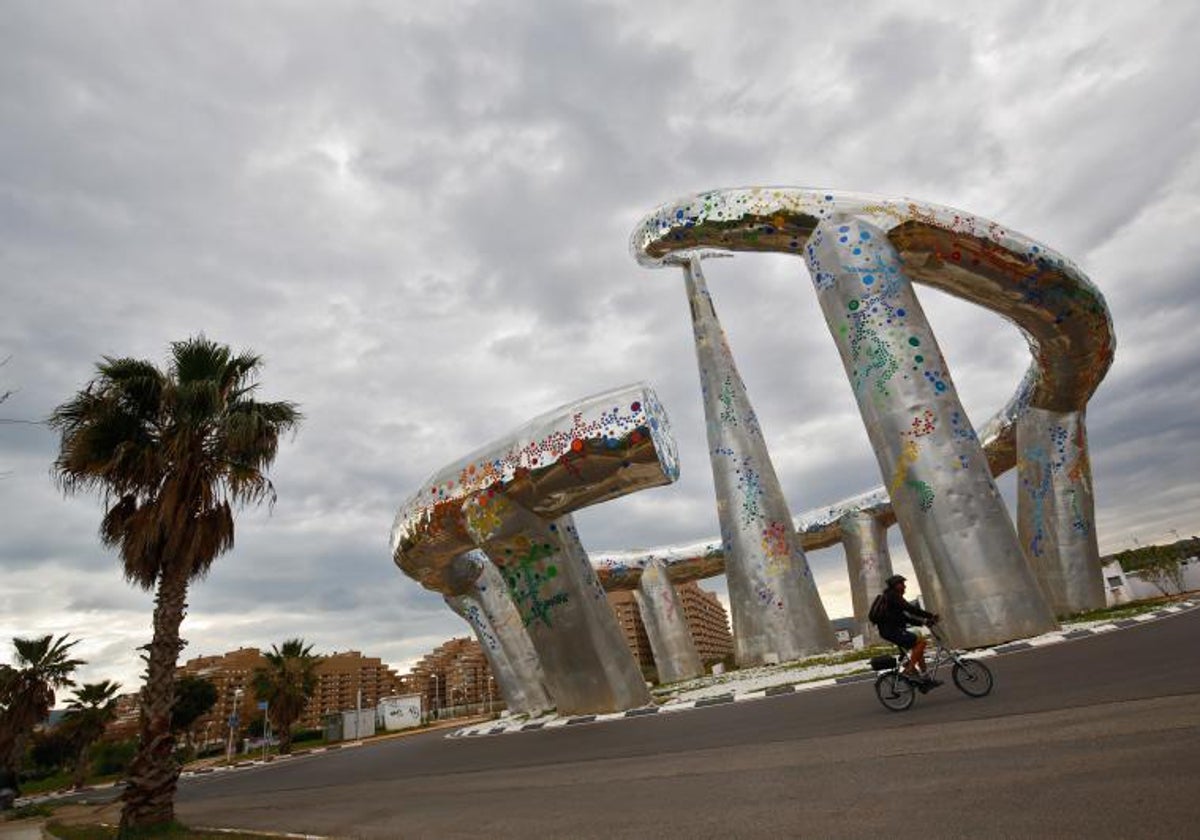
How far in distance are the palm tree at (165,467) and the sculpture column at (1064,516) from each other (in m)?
19.5

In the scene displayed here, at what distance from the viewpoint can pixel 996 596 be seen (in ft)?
38.9

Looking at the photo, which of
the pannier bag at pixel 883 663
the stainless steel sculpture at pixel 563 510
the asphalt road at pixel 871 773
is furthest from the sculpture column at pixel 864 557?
the pannier bag at pixel 883 663

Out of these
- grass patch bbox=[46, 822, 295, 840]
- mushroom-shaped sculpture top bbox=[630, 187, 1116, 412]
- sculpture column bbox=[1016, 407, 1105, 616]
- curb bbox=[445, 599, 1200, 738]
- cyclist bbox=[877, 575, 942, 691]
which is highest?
mushroom-shaped sculpture top bbox=[630, 187, 1116, 412]

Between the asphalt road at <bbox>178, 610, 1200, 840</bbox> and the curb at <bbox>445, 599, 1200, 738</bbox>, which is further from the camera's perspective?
the curb at <bbox>445, 599, 1200, 738</bbox>

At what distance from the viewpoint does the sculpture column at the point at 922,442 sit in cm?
1197

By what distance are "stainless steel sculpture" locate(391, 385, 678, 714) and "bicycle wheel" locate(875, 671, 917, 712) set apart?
5.61 metres

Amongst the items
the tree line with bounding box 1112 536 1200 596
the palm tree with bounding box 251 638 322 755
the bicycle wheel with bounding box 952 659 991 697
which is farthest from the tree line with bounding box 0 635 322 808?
the tree line with bounding box 1112 536 1200 596

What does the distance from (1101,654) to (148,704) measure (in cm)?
1245

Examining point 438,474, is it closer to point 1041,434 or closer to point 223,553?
point 223,553

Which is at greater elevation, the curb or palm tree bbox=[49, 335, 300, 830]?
palm tree bbox=[49, 335, 300, 830]

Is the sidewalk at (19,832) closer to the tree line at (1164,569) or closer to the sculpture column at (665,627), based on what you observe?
the sculpture column at (665,627)

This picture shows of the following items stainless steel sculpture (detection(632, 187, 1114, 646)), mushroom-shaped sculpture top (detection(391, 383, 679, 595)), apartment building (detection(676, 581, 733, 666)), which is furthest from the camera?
apartment building (detection(676, 581, 733, 666))

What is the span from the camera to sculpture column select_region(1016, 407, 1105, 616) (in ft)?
61.4

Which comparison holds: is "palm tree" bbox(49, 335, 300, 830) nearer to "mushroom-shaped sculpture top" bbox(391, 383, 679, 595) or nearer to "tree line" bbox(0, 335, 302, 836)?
"tree line" bbox(0, 335, 302, 836)
